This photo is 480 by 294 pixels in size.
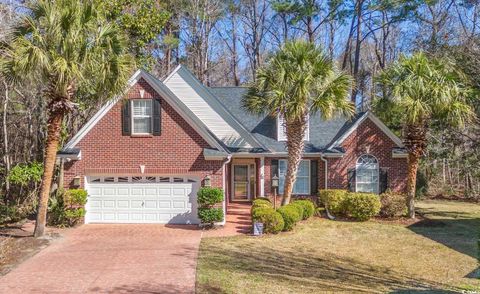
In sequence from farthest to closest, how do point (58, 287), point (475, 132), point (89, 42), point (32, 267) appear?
point (475, 132) < point (89, 42) < point (32, 267) < point (58, 287)

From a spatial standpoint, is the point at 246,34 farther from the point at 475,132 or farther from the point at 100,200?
the point at 100,200

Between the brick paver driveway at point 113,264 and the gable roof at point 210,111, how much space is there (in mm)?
5957

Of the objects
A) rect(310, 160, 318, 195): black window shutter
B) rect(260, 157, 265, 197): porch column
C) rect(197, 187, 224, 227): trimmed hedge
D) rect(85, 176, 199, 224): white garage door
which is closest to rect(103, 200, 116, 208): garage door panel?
rect(85, 176, 199, 224): white garage door

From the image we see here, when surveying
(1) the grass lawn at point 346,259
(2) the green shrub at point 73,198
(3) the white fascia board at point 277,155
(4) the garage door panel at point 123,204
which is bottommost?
(1) the grass lawn at point 346,259

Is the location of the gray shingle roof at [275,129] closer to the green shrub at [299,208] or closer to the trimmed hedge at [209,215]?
the green shrub at [299,208]

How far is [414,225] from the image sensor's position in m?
17.4

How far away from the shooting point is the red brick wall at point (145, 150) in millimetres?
16578

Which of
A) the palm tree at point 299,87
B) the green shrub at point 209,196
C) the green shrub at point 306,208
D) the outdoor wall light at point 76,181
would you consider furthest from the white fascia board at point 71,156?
the green shrub at point 306,208

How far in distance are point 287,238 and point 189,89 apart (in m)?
9.43

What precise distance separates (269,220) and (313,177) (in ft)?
19.9

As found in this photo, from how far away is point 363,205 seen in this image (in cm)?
1769

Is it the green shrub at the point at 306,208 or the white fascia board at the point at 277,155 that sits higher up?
the white fascia board at the point at 277,155

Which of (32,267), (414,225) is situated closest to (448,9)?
(414,225)

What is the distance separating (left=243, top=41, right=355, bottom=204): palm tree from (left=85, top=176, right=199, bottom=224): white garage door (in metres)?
4.40
